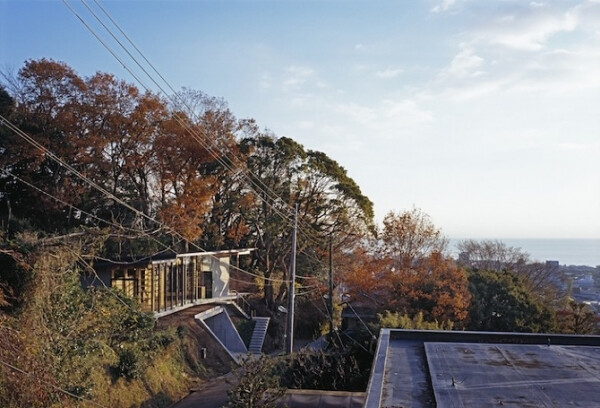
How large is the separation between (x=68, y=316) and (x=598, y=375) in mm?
10938

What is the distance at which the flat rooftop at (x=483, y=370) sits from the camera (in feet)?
22.8

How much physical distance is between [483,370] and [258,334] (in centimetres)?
2158

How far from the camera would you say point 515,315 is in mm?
26172

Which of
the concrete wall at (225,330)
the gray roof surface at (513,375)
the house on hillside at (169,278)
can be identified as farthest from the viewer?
the concrete wall at (225,330)

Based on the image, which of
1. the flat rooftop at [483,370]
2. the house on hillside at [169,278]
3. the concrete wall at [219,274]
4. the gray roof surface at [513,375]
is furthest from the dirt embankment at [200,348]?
the gray roof surface at [513,375]

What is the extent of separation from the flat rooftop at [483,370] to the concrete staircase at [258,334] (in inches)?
654

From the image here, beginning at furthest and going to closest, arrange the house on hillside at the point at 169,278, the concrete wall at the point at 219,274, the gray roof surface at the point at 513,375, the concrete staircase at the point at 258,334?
the concrete wall at the point at 219,274
the concrete staircase at the point at 258,334
the house on hillside at the point at 169,278
the gray roof surface at the point at 513,375

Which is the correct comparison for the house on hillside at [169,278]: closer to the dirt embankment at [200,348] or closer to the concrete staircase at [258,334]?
the dirt embankment at [200,348]

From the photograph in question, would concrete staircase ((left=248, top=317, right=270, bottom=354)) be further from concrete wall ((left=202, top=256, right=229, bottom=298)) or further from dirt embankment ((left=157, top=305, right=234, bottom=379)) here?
dirt embankment ((left=157, top=305, right=234, bottom=379))

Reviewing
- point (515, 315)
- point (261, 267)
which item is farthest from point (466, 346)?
point (261, 267)

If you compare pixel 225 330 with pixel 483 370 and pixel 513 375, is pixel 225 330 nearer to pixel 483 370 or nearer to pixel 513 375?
pixel 483 370

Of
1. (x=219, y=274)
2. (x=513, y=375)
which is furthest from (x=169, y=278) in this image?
(x=513, y=375)

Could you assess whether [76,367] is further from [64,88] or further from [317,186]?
[317,186]

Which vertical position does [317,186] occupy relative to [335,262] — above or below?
above
